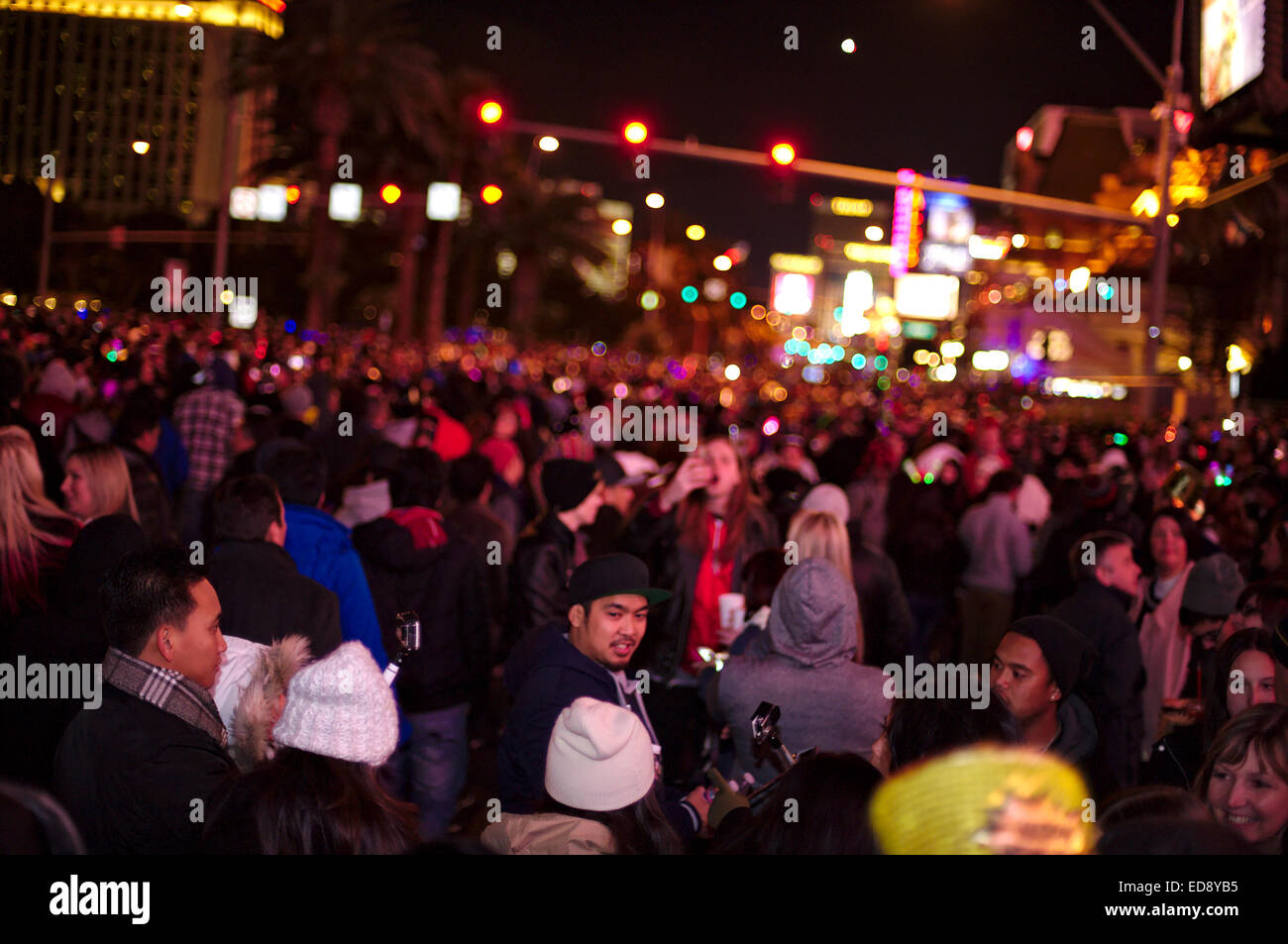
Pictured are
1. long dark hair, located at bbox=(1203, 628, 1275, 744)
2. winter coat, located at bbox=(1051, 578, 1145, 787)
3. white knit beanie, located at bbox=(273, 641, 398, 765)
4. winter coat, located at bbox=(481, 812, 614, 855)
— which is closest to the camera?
white knit beanie, located at bbox=(273, 641, 398, 765)

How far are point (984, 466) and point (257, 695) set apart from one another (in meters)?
10.6

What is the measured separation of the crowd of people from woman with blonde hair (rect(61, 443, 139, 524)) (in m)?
0.01

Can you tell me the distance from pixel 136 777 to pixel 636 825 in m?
1.34

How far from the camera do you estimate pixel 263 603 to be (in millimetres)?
5191

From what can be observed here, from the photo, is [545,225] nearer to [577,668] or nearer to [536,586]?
[536,586]

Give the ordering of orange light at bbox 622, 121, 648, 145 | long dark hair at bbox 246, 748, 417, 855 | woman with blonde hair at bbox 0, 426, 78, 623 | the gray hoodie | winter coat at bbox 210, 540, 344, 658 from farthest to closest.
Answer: orange light at bbox 622, 121, 648, 145
woman with blonde hair at bbox 0, 426, 78, 623
winter coat at bbox 210, 540, 344, 658
the gray hoodie
long dark hair at bbox 246, 748, 417, 855

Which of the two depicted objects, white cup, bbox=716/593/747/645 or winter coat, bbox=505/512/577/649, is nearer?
winter coat, bbox=505/512/577/649

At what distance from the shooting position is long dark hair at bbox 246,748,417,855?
2955 millimetres

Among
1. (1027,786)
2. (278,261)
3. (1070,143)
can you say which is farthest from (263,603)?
(1070,143)

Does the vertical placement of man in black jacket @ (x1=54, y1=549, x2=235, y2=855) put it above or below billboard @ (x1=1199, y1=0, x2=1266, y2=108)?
below

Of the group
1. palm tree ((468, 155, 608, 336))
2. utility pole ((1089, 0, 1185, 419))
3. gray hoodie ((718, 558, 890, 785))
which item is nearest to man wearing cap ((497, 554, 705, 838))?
gray hoodie ((718, 558, 890, 785))

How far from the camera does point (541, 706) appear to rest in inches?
178

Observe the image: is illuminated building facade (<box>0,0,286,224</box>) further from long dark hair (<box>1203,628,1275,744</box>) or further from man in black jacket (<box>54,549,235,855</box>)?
long dark hair (<box>1203,628,1275,744</box>)
